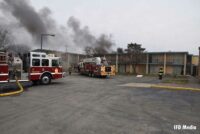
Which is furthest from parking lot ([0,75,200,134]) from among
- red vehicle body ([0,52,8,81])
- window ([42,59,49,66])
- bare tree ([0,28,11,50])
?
bare tree ([0,28,11,50])

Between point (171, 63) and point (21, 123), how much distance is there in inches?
1931

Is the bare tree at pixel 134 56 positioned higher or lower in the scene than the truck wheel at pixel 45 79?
higher

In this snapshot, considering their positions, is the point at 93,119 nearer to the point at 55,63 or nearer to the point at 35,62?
the point at 35,62

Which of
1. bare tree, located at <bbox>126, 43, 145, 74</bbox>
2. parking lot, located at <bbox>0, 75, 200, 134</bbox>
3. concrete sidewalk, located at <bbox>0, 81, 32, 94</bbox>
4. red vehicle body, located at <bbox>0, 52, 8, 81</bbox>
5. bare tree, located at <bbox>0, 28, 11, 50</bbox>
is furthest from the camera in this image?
bare tree, located at <bbox>126, 43, 145, 74</bbox>

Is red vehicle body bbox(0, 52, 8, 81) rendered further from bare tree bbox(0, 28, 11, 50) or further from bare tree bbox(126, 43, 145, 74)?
bare tree bbox(126, 43, 145, 74)

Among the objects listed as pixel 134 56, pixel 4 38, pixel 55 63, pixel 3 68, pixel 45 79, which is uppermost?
pixel 4 38

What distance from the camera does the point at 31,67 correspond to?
15.6 m

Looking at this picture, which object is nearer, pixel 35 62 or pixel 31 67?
pixel 31 67

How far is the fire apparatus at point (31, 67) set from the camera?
12852 millimetres

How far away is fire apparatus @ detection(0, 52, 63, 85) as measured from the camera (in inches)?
506

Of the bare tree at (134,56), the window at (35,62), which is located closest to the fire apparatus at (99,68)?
the window at (35,62)

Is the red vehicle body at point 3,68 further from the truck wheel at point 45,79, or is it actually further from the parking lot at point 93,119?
the parking lot at point 93,119

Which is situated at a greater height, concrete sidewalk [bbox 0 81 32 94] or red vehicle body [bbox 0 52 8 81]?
red vehicle body [bbox 0 52 8 81]

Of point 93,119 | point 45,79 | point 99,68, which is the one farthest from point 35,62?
point 99,68
